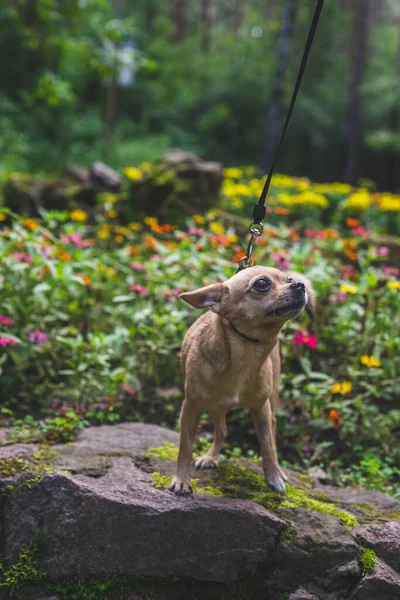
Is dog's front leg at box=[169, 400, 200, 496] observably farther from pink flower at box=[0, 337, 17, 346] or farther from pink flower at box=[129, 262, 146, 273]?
pink flower at box=[129, 262, 146, 273]

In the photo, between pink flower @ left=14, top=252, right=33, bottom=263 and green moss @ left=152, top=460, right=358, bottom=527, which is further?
pink flower @ left=14, top=252, right=33, bottom=263

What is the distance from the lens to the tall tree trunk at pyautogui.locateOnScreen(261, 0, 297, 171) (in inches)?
464

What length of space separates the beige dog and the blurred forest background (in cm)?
1344

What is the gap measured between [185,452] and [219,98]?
19853 millimetres

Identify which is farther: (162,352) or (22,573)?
(162,352)

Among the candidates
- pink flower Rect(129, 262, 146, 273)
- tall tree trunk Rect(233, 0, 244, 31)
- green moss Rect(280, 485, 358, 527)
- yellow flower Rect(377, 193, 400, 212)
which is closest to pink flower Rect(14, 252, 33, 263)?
pink flower Rect(129, 262, 146, 273)

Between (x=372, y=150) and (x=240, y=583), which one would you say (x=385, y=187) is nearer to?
(x=372, y=150)

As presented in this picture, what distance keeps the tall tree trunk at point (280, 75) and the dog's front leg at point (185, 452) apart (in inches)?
410

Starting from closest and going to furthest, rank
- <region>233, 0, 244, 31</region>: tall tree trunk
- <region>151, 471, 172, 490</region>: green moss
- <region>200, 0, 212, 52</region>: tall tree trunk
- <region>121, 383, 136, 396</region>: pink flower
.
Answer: <region>151, 471, 172, 490</region>: green moss, <region>121, 383, 136, 396</region>: pink flower, <region>200, 0, 212, 52</region>: tall tree trunk, <region>233, 0, 244, 31</region>: tall tree trunk

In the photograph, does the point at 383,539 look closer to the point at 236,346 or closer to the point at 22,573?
the point at 236,346

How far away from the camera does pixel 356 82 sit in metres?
17.9

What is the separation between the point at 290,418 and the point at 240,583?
1.84 metres

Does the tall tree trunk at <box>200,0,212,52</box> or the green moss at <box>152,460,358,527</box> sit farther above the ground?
the tall tree trunk at <box>200,0,212,52</box>

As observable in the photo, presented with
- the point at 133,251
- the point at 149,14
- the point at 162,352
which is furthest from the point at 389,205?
the point at 149,14
